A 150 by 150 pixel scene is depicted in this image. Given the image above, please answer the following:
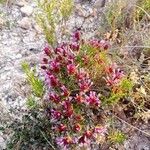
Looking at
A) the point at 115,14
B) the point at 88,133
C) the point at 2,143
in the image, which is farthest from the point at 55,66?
the point at 115,14

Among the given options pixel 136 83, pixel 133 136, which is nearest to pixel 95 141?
pixel 133 136

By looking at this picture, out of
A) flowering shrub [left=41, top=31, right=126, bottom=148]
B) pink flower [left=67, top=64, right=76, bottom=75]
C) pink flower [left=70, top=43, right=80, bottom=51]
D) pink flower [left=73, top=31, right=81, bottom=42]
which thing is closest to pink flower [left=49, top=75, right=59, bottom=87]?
flowering shrub [left=41, top=31, right=126, bottom=148]

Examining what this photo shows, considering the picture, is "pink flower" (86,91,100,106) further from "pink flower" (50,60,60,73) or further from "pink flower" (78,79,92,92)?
"pink flower" (50,60,60,73)

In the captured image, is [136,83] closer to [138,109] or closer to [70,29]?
[138,109]

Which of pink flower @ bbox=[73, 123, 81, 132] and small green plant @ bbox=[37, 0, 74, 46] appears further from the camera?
small green plant @ bbox=[37, 0, 74, 46]

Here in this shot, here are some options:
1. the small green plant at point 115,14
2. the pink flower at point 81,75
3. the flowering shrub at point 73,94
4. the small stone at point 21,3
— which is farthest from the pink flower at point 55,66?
the small stone at point 21,3

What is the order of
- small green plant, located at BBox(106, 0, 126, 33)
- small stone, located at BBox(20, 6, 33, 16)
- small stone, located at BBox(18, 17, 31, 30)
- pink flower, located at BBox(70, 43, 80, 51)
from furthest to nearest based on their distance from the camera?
small stone, located at BBox(20, 6, 33, 16)
small stone, located at BBox(18, 17, 31, 30)
small green plant, located at BBox(106, 0, 126, 33)
pink flower, located at BBox(70, 43, 80, 51)
